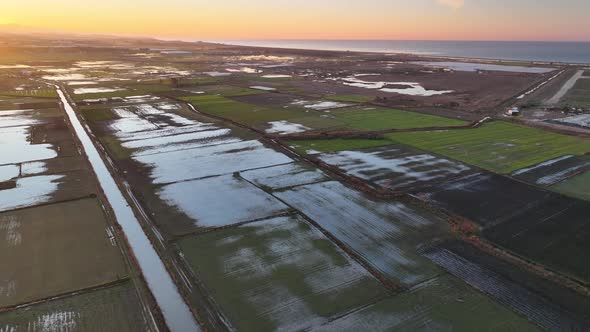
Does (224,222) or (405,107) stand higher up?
(405,107)

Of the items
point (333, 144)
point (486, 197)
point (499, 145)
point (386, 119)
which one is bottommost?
point (486, 197)

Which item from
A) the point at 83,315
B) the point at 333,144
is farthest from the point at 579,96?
the point at 83,315

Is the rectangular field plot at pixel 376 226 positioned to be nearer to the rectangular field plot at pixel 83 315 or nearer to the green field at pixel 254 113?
the rectangular field plot at pixel 83 315

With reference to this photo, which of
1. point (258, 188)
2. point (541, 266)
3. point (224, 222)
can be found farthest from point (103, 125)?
point (541, 266)

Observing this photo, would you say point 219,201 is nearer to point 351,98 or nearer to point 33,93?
point 351,98

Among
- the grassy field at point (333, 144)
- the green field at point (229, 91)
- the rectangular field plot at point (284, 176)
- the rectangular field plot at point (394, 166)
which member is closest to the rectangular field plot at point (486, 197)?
the rectangular field plot at point (394, 166)

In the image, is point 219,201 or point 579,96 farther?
point 579,96

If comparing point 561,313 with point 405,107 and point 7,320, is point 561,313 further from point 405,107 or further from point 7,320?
point 405,107
